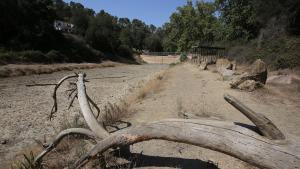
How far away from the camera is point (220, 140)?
150 inches

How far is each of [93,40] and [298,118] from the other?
171ft

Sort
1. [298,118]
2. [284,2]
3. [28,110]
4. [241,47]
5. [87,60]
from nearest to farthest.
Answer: [298,118], [28,110], [284,2], [241,47], [87,60]

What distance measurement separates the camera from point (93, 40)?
57.7m

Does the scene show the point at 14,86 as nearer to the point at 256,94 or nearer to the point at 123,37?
the point at 256,94

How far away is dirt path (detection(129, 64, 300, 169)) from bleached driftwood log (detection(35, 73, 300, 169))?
3.58 ft

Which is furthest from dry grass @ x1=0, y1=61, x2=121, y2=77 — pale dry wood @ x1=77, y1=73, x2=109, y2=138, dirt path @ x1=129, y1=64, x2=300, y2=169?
pale dry wood @ x1=77, y1=73, x2=109, y2=138

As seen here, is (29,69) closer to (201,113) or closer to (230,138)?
(201,113)

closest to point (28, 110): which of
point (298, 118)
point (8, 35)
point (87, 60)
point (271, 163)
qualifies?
point (298, 118)

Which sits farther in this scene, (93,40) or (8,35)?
(93,40)

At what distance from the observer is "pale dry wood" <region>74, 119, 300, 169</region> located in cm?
332

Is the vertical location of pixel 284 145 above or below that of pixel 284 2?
below

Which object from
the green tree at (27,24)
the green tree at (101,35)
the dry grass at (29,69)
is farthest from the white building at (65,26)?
the dry grass at (29,69)

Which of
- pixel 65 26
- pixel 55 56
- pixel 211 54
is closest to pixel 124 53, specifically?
pixel 65 26

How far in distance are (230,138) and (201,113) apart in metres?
5.82
